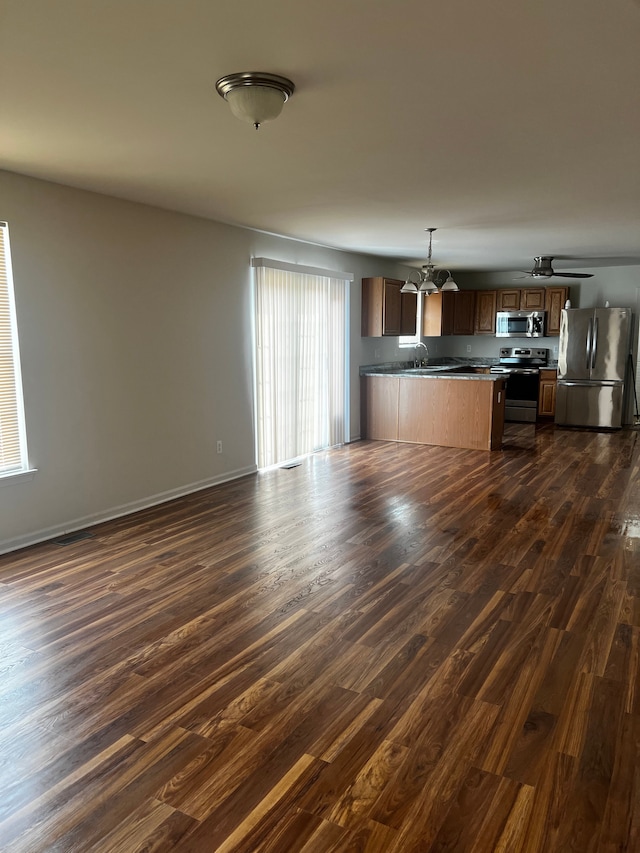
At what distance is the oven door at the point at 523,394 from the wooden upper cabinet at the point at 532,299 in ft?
3.40

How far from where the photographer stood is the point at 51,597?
3307mm

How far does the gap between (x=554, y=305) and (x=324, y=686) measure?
27.9 feet

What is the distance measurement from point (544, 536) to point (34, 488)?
356 centimetres

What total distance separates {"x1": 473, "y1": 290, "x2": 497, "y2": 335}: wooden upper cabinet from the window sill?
7.96m

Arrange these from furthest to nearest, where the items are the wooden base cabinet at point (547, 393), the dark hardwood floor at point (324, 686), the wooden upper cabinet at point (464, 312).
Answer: the wooden upper cabinet at point (464, 312), the wooden base cabinet at point (547, 393), the dark hardwood floor at point (324, 686)

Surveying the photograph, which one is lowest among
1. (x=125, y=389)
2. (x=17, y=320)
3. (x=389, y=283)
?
(x=125, y=389)

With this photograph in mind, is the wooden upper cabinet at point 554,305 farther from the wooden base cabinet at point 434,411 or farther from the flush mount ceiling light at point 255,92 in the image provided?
the flush mount ceiling light at point 255,92

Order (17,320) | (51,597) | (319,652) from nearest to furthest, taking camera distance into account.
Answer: (319,652) → (51,597) → (17,320)

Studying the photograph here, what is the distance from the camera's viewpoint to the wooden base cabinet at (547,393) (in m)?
9.41

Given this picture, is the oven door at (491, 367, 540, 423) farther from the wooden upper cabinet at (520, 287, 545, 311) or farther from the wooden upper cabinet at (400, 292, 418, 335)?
the wooden upper cabinet at (400, 292, 418, 335)

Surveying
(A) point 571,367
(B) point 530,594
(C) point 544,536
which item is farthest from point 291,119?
(A) point 571,367

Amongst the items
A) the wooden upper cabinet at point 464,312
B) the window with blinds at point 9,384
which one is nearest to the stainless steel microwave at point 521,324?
the wooden upper cabinet at point 464,312

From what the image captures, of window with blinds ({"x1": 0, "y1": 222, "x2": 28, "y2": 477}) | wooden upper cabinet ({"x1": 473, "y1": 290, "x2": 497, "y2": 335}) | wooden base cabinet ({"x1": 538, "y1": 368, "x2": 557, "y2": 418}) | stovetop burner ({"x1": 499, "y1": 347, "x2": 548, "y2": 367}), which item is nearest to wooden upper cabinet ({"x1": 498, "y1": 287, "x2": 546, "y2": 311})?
wooden upper cabinet ({"x1": 473, "y1": 290, "x2": 497, "y2": 335})

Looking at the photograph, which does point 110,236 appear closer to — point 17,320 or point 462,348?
point 17,320
